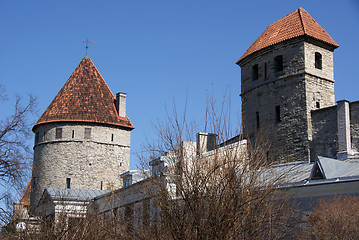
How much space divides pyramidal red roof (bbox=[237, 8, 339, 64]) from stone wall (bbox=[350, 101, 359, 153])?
184 inches

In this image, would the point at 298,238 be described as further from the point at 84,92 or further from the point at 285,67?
the point at 84,92

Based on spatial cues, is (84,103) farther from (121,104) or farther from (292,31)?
(292,31)

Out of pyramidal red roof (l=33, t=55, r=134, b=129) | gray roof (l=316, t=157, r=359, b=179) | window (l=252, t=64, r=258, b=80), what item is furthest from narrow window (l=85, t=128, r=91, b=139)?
gray roof (l=316, t=157, r=359, b=179)

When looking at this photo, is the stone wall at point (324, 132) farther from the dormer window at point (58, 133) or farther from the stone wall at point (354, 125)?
the dormer window at point (58, 133)

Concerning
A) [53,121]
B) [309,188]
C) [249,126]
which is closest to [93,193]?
[53,121]

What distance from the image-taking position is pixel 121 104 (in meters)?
38.7

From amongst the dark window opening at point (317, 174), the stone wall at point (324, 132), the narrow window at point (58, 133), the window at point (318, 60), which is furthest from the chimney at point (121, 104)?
the dark window opening at point (317, 174)

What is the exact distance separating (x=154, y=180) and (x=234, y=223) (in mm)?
2235

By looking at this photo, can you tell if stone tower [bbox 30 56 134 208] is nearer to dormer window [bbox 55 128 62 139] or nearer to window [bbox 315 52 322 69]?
dormer window [bbox 55 128 62 139]

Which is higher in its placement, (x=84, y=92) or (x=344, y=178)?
(x=84, y=92)

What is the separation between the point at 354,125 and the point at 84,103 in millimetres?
19390

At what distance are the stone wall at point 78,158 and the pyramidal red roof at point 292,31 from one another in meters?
12.1

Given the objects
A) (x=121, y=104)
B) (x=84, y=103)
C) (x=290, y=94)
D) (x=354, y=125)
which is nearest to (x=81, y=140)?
(x=84, y=103)

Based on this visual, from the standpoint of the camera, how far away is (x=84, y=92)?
124 ft
